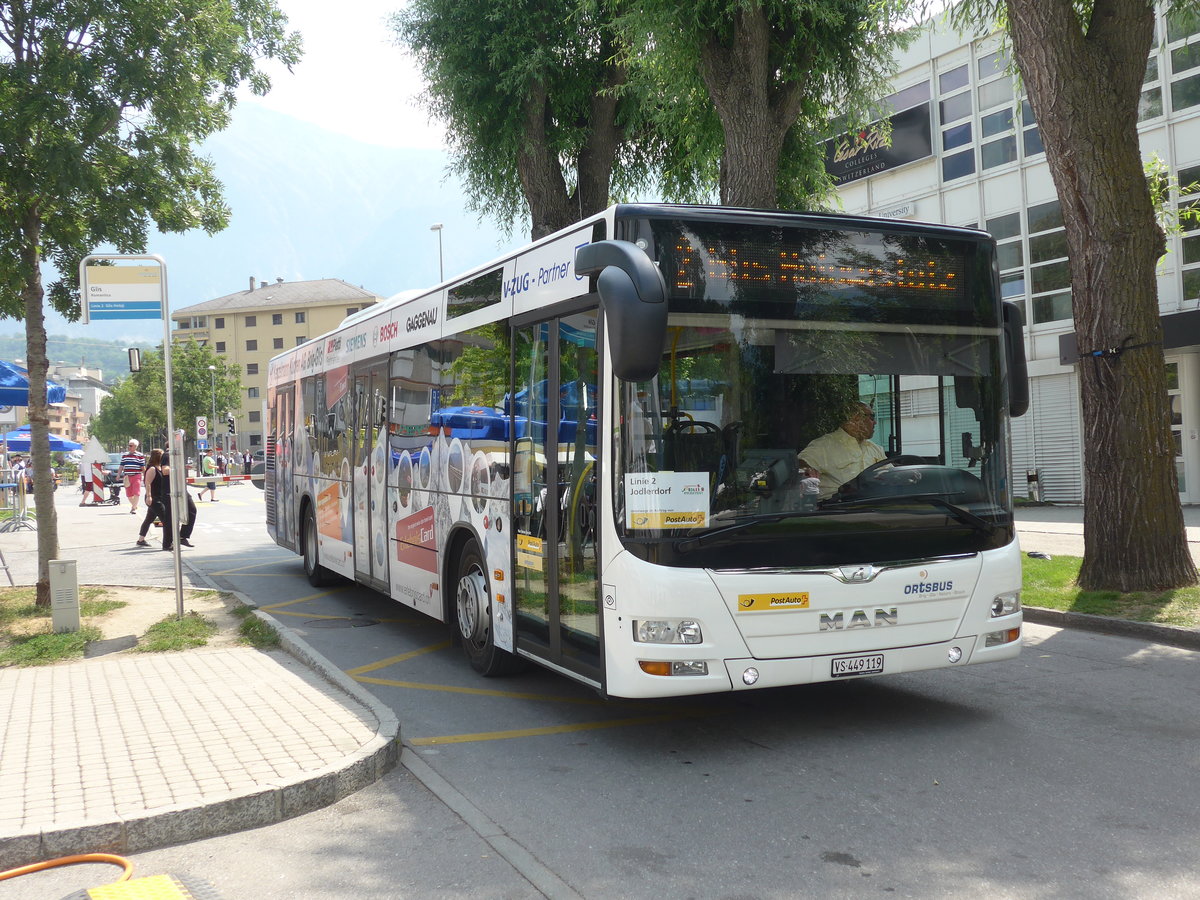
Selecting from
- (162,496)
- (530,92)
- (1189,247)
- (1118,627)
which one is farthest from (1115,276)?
(162,496)

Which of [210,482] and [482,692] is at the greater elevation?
[210,482]

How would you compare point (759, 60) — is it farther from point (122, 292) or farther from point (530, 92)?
point (122, 292)

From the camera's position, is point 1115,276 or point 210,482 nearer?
point 1115,276

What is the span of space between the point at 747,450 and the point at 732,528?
1.34 ft

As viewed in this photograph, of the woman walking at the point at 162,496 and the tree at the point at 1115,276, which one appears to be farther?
the woman walking at the point at 162,496

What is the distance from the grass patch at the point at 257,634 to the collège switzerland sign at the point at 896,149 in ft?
71.7

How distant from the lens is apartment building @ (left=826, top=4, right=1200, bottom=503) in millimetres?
22328

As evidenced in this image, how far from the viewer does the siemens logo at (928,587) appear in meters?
6.01

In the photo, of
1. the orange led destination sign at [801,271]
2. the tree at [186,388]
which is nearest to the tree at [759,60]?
the orange led destination sign at [801,271]

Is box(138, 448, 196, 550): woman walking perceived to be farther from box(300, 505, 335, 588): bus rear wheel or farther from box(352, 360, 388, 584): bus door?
box(352, 360, 388, 584): bus door

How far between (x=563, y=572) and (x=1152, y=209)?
7.65 m

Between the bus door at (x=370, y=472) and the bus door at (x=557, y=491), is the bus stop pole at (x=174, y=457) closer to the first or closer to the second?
the bus door at (x=370, y=472)

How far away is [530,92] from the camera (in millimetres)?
17516

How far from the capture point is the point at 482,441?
304 inches
